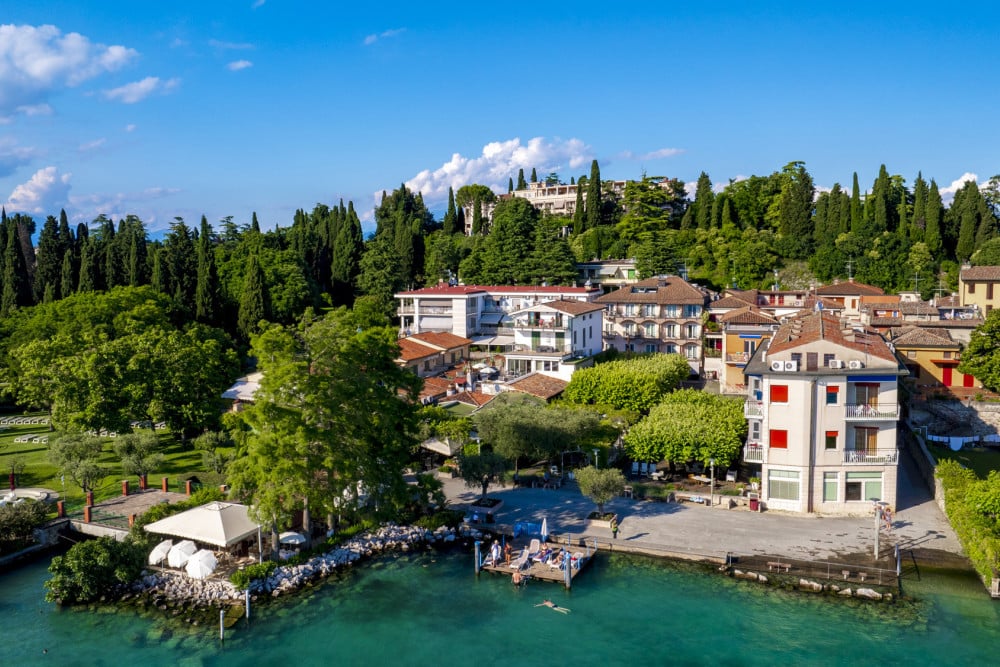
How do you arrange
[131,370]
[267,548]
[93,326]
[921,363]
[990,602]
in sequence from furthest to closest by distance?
[93,326]
[921,363]
[131,370]
[267,548]
[990,602]

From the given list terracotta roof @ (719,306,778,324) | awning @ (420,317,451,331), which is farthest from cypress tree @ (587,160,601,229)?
terracotta roof @ (719,306,778,324)

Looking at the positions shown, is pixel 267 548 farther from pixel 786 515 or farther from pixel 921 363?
pixel 921 363

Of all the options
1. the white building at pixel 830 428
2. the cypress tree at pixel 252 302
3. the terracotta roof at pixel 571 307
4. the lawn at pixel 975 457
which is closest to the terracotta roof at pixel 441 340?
the terracotta roof at pixel 571 307

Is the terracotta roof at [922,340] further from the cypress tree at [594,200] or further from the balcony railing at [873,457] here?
the cypress tree at [594,200]

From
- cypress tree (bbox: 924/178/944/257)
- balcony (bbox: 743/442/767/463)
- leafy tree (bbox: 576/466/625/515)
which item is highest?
cypress tree (bbox: 924/178/944/257)

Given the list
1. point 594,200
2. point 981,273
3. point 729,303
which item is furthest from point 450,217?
point 981,273

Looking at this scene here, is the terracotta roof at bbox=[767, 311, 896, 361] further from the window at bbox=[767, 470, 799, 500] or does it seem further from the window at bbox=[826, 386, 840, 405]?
the window at bbox=[767, 470, 799, 500]

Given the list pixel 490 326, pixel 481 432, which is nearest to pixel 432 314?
pixel 490 326
